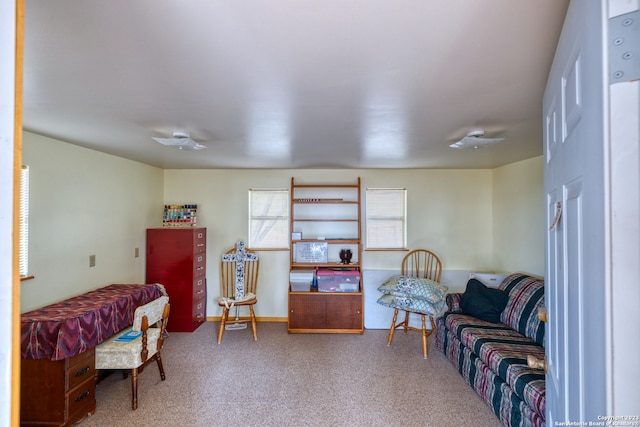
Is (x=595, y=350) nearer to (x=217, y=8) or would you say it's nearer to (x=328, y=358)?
(x=217, y=8)

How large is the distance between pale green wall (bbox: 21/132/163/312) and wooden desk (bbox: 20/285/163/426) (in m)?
0.48

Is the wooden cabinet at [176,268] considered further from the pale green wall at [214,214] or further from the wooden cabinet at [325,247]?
the wooden cabinet at [325,247]

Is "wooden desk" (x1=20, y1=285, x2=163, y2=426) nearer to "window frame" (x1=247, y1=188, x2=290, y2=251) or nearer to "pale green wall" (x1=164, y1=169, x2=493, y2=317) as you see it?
"pale green wall" (x1=164, y1=169, x2=493, y2=317)

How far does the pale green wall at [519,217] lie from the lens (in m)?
3.67

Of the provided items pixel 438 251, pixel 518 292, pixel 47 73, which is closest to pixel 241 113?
pixel 47 73

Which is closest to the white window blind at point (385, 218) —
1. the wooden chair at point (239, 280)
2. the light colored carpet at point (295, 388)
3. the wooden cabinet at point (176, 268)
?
the light colored carpet at point (295, 388)

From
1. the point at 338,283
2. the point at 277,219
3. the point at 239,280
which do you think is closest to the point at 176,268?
the point at 239,280

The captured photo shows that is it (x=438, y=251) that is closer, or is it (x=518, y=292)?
(x=518, y=292)

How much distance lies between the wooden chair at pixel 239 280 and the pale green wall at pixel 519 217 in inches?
139

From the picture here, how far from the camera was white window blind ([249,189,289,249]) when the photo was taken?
190 inches

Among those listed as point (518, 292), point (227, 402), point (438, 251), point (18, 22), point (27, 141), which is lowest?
point (227, 402)

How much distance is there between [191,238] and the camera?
14.1 feet

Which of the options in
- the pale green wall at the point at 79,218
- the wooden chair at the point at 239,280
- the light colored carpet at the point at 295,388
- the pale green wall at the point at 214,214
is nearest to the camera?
the light colored carpet at the point at 295,388

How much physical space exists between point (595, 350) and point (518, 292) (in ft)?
10.3
